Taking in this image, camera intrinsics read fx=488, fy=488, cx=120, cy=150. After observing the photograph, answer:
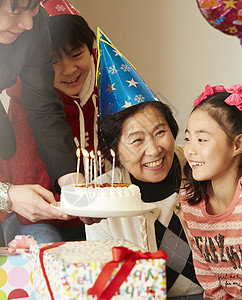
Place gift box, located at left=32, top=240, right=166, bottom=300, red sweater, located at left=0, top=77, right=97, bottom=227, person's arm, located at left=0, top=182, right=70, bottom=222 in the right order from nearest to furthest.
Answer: gift box, located at left=32, top=240, right=166, bottom=300, person's arm, located at left=0, top=182, right=70, bottom=222, red sweater, located at left=0, top=77, right=97, bottom=227

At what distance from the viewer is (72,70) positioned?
1435 mm

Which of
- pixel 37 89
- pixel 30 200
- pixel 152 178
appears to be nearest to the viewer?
pixel 30 200

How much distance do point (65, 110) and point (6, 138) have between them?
0.19 metres

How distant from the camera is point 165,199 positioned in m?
1.51

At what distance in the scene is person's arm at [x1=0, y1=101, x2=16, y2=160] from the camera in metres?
1.35

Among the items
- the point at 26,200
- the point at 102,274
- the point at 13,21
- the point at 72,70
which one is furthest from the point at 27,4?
the point at 102,274

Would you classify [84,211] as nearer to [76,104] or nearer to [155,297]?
[155,297]

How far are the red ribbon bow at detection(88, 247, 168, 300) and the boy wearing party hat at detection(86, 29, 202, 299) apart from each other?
0.62m

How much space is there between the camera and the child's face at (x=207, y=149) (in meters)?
1.32

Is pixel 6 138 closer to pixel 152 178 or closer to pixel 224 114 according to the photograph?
pixel 152 178

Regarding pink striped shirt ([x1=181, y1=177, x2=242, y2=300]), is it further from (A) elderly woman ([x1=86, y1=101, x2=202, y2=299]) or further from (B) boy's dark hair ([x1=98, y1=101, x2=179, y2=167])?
(B) boy's dark hair ([x1=98, y1=101, x2=179, y2=167])

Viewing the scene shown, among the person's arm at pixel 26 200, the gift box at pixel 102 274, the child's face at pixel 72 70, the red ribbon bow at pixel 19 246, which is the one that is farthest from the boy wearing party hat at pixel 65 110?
the gift box at pixel 102 274

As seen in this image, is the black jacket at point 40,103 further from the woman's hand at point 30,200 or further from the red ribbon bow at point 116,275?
the red ribbon bow at point 116,275

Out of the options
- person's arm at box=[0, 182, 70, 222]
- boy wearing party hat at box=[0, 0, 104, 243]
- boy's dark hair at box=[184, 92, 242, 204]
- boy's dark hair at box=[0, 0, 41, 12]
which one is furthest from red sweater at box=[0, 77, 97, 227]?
boy's dark hair at box=[184, 92, 242, 204]
